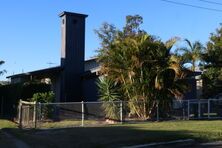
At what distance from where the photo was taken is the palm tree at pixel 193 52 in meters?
30.3

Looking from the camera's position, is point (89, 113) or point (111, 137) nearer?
point (111, 137)

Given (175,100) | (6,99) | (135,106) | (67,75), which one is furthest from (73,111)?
(6,99)

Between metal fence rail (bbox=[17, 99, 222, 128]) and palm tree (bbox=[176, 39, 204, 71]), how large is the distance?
246cm

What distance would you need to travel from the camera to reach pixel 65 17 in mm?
39625

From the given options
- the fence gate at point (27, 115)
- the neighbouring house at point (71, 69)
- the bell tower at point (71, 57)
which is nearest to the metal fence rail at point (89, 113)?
the fence gate at point (27, 115)

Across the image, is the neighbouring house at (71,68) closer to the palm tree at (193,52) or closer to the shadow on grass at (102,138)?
the palm tree at (193,52)

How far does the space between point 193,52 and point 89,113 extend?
8.92 m

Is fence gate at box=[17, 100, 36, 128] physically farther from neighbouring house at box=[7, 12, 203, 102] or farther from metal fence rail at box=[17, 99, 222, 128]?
neighbouring house at box=[7, 12, 203, 102]

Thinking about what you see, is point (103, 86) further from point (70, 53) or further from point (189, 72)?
point (70, 53)

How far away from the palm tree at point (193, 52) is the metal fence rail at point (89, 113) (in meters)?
2.46

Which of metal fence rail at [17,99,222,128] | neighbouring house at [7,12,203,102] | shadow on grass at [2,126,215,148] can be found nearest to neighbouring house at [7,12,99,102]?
neighbouring house at [7,12,203,102]

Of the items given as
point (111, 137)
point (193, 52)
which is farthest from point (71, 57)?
point (111, 137)

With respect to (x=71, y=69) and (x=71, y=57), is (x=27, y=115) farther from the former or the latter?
(x=71, y=57)

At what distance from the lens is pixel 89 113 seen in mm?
28406
